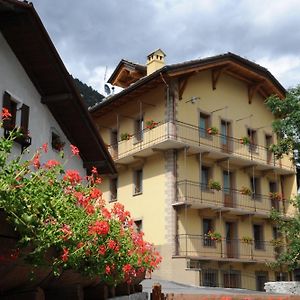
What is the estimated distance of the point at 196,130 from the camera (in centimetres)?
2653

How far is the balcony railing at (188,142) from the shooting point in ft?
83.3

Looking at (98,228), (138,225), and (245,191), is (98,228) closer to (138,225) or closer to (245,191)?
(138,225)

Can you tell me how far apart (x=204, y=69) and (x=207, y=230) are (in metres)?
8.34

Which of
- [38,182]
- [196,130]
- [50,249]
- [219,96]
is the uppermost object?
[219,96]

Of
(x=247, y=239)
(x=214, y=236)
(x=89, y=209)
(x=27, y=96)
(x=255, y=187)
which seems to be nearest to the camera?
(x=89, y=209)

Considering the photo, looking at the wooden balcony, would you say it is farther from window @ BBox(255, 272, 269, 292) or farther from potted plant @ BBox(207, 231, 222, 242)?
window @ BBox(255, 272, 269, 292)

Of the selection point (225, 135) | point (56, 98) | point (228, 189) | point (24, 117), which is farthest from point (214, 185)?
point (24, 117)

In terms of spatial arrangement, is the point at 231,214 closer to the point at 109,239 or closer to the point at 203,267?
the point at 203,267

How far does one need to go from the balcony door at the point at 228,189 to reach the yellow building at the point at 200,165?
0.06m

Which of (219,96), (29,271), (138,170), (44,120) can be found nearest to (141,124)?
(138,170)

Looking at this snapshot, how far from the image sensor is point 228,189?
1097 inches

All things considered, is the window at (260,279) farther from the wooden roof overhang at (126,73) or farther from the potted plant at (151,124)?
the wooden roof overhang at (126,73)

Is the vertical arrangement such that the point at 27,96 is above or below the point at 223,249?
above

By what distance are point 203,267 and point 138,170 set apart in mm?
6315
